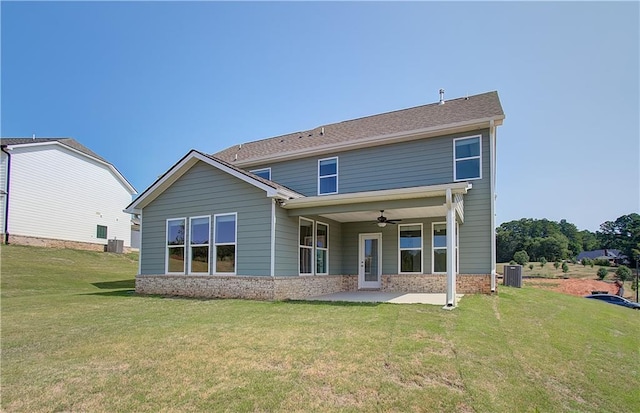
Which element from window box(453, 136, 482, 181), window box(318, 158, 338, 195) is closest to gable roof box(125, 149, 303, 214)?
window box(318, 158, 338, 195)

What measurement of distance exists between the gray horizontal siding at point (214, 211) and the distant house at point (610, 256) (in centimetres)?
5192

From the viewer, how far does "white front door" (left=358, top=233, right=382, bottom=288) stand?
45.7ft

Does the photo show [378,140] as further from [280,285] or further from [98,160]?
[98,160]

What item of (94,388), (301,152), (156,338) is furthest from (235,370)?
(301,152)

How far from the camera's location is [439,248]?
12.9 m

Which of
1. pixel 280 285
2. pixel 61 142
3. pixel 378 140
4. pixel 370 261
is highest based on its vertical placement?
pixel 61 142

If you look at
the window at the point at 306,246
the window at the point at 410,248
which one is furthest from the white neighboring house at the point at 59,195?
the window at the point at 410,248

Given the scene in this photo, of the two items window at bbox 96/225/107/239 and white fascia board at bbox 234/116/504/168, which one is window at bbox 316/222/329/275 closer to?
white fascia board at bbox 234/116/504/168

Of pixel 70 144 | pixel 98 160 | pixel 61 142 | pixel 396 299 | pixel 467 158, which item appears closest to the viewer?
pixel 396 299

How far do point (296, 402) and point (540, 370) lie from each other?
3.35 meters

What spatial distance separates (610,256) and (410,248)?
55308 millimetres

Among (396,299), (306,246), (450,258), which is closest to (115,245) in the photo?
(306,246)

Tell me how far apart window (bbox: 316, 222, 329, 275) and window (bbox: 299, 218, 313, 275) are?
40 cm

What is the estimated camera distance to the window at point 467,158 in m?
12.2
